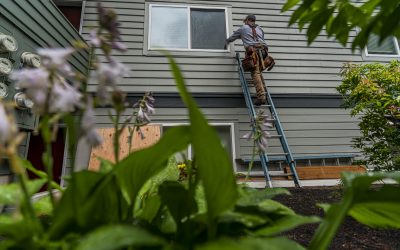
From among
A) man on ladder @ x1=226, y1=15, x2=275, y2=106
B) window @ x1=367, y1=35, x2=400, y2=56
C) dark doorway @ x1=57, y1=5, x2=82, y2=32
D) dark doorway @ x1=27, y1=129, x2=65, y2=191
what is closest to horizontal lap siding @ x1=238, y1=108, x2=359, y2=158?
man on ladder @ x1=226, y1=15, x2=275, y2=106

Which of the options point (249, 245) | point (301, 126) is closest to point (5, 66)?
point (249, 245)

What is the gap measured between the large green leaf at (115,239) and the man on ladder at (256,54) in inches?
175

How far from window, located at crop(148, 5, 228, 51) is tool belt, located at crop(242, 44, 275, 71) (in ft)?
2.43

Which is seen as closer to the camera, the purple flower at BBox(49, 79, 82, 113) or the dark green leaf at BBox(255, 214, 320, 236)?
the purple flower at BBox(49, 79, 82, 113)

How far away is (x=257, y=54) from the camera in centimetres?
491

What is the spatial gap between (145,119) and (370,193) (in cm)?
73

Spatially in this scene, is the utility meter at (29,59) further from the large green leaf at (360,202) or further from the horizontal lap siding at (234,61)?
the large green leaf at (360,202)

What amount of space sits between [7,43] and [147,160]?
3.27 metres

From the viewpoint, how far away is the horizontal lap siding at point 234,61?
5.18 metres

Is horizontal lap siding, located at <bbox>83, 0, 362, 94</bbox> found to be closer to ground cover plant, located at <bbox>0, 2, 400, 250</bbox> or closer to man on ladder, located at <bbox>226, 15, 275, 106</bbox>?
man on ladder, located at <bbox>226, 15, 275, 106</bbox>

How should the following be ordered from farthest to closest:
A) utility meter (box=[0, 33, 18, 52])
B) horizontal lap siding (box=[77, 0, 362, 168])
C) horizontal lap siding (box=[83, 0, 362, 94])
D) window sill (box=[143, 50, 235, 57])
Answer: window sill (box=[143, 50, 235, 57])
horizontal lap siding (box=[83, 0, 362, 94])
horizontal lap siding (box=[77, 0, 362, 168])
utility meter (box=[0, 33, 18, 52])

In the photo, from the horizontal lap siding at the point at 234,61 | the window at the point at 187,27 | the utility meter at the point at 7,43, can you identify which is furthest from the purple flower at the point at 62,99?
the window at the point at 187,27

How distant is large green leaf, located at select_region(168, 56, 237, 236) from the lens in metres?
0.40

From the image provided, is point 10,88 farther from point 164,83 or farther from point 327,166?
point 327,166
